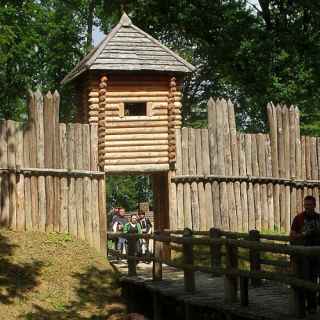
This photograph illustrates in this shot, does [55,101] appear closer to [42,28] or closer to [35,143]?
[35,143]

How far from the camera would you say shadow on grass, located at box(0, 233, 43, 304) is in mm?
14820

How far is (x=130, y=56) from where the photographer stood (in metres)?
20.5

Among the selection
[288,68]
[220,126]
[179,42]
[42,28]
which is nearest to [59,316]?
[220,126]

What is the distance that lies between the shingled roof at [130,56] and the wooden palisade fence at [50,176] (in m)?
2.03

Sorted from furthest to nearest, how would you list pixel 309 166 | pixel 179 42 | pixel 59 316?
1. pixel 179 42
2. pixel 309 166
3. pixel 59 316

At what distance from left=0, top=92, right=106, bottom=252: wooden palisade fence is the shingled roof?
6.66ft

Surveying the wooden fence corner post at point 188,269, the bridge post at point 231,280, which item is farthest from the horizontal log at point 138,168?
the bridge post at point 231,280

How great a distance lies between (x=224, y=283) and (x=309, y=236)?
5.83 ft

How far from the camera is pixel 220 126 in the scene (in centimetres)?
2070

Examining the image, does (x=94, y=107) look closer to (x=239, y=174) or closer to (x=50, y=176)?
(x=50, y=176)

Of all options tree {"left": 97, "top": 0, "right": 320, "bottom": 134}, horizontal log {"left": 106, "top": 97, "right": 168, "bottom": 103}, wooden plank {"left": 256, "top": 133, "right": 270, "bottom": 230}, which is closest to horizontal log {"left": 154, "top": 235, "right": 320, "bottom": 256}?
horizontal log {"left": 106, "top": 97, "right": 168, "bottom": 103}

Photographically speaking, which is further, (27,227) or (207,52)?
(207,52)

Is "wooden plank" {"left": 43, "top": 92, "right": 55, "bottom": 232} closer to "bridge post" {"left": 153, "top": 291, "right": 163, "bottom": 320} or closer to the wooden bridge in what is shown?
the wooden bridge

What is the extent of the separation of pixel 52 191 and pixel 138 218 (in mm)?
5036
